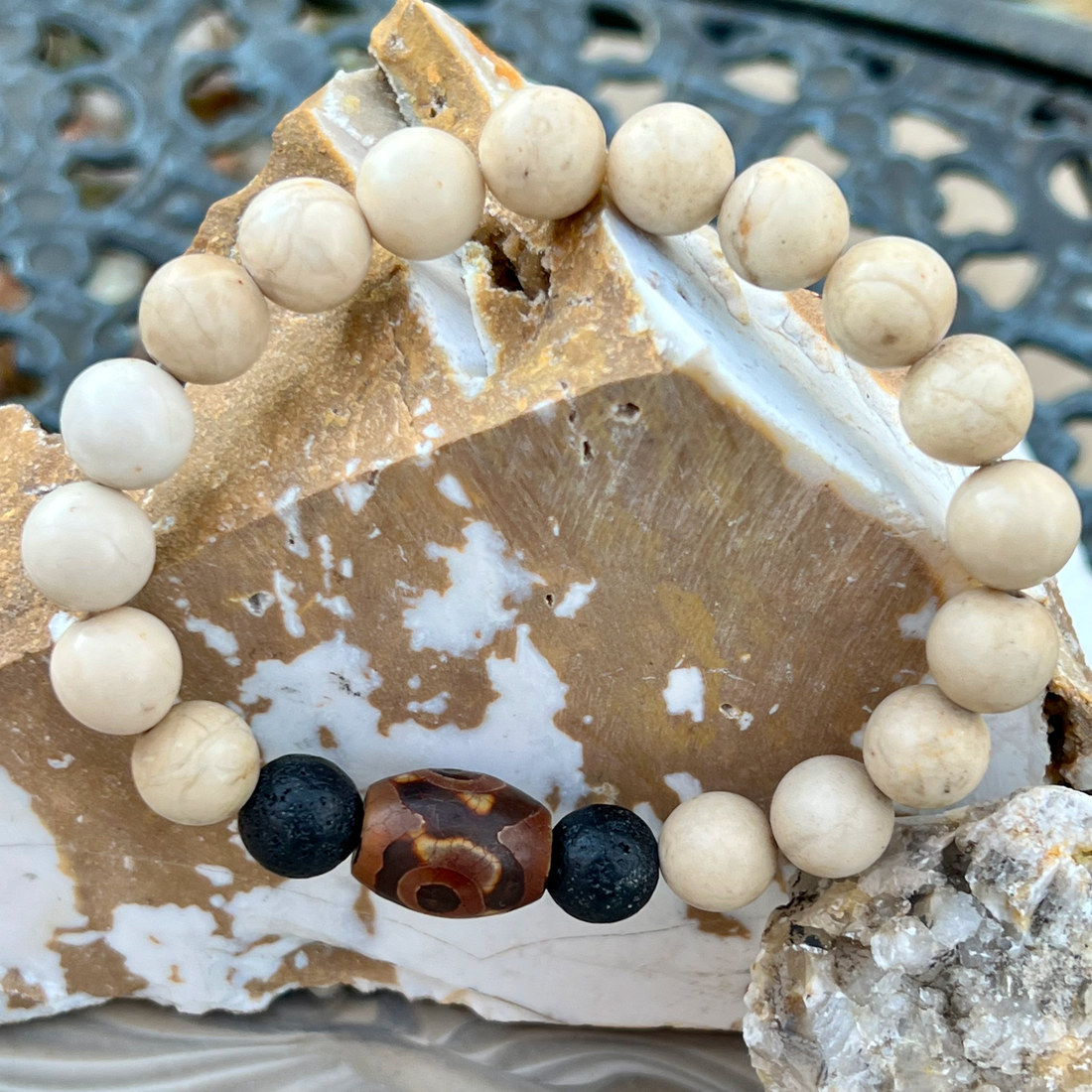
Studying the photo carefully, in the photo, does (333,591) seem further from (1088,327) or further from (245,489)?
(1088,327)

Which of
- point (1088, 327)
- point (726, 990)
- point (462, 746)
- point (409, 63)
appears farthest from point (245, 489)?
point (1088, 327)

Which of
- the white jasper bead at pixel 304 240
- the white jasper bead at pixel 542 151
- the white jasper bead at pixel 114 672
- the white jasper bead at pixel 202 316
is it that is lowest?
the white jasper bead at pixel 114 672

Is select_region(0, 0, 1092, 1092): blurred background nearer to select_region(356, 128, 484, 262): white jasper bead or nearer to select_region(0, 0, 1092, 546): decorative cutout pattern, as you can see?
select_region(0, 0, 1092, 546): decorative cutout pattern

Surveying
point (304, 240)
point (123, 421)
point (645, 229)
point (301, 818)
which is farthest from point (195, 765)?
point (645, 229)

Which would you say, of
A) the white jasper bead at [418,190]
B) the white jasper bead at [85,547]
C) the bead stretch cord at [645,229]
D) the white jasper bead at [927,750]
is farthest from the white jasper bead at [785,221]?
the white jasper bead at [85,547]

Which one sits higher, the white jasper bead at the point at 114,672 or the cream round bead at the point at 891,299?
the cream round bead at the point at 891,299

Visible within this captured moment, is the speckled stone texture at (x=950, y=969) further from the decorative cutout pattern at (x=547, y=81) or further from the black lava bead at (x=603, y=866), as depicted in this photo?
the decorative cutout pattern at (x=547, y=81)
